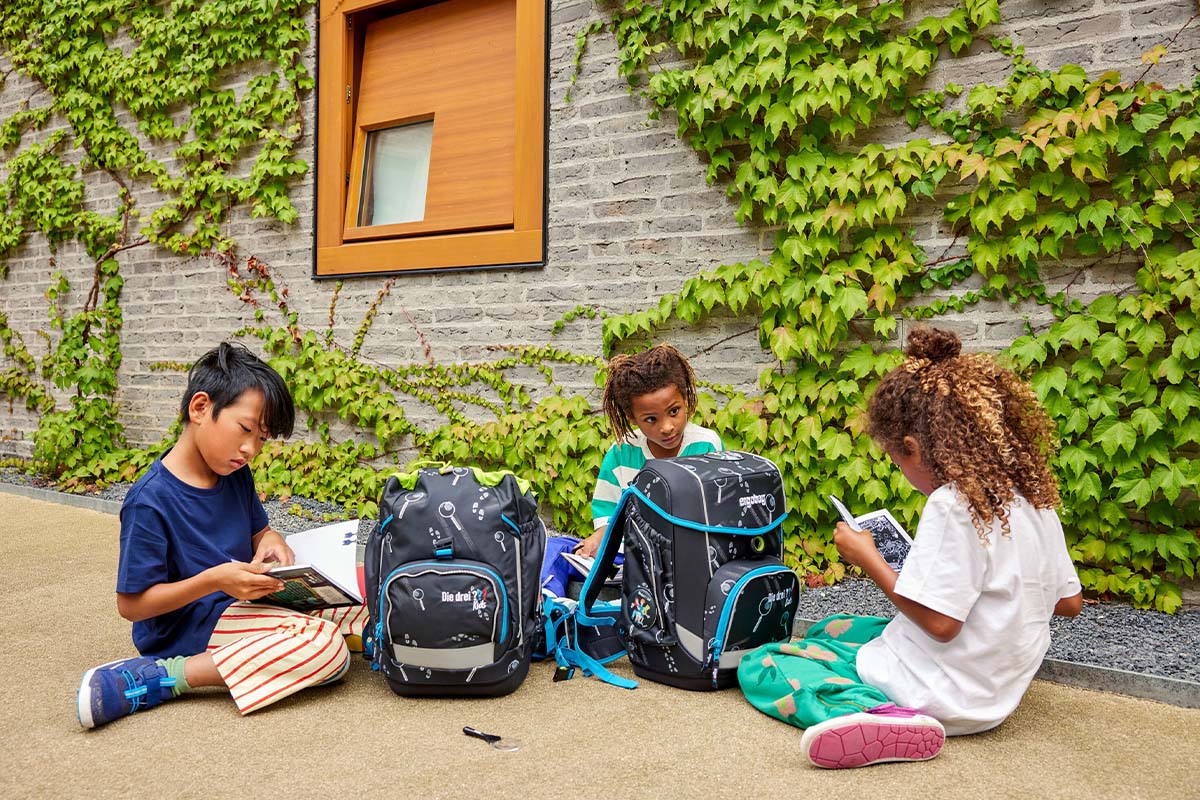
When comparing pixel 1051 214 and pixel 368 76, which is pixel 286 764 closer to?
pixel 1051 214

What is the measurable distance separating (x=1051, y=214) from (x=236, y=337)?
4377 millimetres

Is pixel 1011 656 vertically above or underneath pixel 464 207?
underneath

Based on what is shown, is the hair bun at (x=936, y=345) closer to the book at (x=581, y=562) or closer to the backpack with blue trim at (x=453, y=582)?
the backpack with blue trim at (x=453, y=582)

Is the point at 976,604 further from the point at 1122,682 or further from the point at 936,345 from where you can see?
the point at 1122,682

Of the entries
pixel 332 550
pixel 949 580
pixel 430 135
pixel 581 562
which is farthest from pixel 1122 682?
pixel 430 135

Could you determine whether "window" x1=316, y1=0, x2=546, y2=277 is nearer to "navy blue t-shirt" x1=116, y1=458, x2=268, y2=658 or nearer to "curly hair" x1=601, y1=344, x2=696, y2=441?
"curly hair" x1=601, y1=344, x2=696, y2=441

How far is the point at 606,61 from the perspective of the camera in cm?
395

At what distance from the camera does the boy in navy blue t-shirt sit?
2.10 metres

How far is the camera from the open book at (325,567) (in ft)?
7.35

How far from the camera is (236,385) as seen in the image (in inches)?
89.3

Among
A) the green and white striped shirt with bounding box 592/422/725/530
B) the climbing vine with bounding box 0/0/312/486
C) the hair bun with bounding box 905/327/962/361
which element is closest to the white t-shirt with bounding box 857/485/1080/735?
the hair bun with bounding box 905/327/962/361

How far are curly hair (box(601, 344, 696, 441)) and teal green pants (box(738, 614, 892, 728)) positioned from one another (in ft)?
2.98

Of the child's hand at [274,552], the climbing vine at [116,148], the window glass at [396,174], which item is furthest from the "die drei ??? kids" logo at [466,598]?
the climbing vine at [116,148]

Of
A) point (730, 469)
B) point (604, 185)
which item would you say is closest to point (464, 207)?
point (604, 185)
